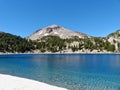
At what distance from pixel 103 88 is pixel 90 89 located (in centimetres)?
224

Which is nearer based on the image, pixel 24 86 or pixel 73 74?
pixel 24 86

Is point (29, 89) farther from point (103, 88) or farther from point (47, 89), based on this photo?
point (103, 88)

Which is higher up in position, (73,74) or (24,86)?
(24,86)

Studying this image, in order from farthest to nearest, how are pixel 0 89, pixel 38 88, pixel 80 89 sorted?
pixel 80 89
pixel 38 88
pixel 0 89

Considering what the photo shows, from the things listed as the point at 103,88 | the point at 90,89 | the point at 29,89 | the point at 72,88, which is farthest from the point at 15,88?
the point at 103,88

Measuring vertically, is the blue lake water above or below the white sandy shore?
below

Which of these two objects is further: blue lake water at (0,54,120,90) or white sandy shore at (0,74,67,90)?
blue lake water at (0,54,120,90)

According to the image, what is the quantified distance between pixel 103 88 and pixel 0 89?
15.3m

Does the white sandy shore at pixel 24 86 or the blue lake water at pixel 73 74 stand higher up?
the white sandy shore at pixel 24 86

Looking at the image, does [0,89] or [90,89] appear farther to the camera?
[90,89]

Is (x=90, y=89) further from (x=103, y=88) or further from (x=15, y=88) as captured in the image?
(x=15, y=88)

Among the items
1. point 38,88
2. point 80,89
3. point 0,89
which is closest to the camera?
point 0,89

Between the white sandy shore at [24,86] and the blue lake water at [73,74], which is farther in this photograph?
the blue lake water at [73,74]

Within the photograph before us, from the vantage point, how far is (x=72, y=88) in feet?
93.9
